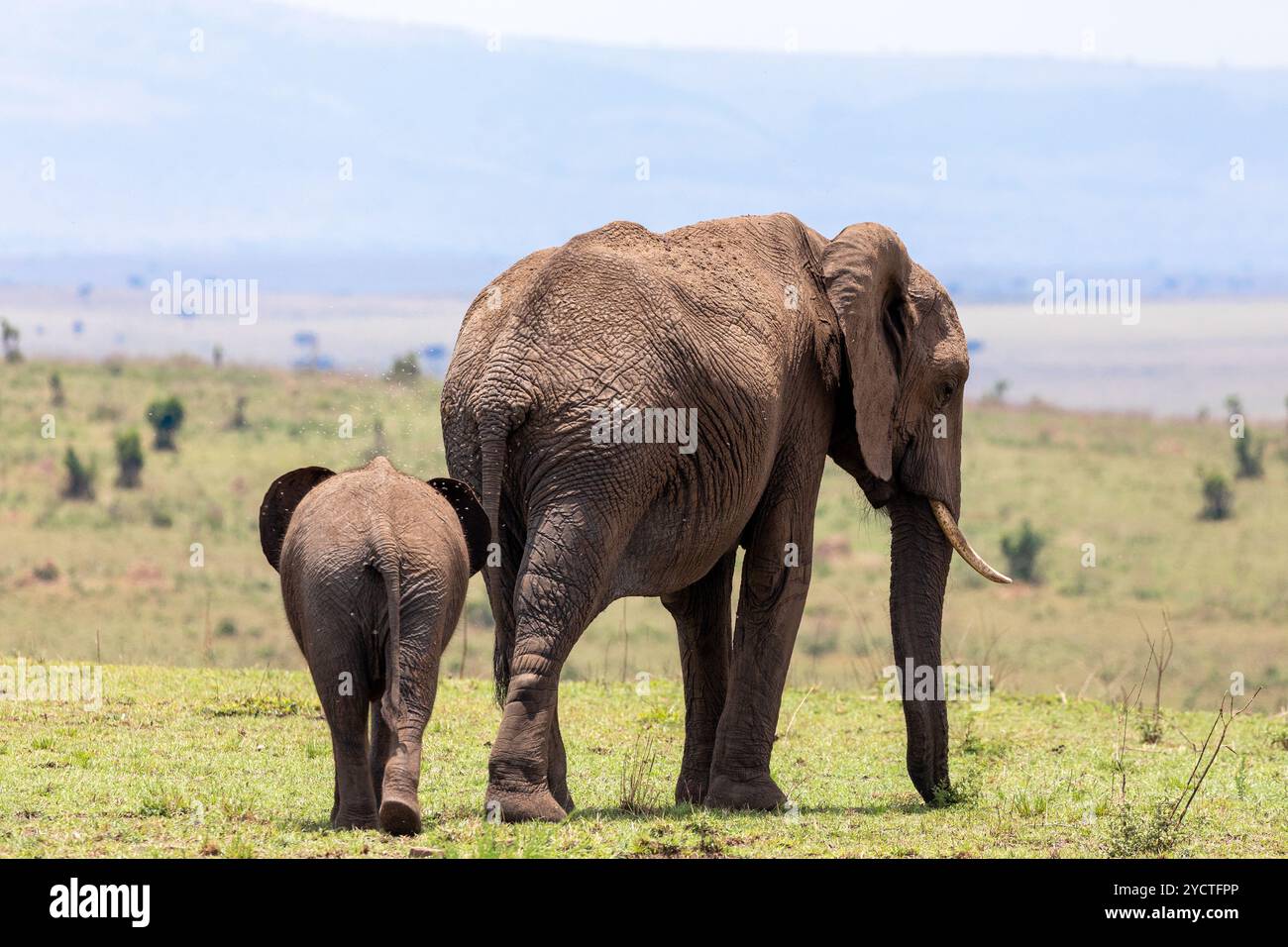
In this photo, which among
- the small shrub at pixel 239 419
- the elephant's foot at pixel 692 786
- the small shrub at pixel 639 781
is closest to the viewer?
the small shrub at pixel 639 781

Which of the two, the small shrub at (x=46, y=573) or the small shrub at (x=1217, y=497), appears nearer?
the small shrub at (x=46, y=573)

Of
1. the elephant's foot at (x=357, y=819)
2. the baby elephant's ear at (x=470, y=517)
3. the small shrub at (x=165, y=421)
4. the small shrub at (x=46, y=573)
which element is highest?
the small shrub at (x=165, y=421)

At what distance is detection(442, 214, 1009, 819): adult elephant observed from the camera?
9219 mm

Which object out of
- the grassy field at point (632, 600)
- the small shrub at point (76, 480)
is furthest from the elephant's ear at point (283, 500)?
the small shrub at point (76, 480)

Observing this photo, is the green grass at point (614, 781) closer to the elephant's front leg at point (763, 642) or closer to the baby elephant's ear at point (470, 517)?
the elephant's front leg at point (763, 642)

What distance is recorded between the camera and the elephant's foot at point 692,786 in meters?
11.3

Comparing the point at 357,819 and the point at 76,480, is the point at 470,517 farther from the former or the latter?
the point at 76,480

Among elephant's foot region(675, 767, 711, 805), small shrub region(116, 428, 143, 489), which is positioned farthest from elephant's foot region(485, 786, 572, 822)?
small shrub region(116, 428, 143, 489)

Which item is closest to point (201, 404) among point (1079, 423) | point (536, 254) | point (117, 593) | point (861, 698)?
point (117, 593)

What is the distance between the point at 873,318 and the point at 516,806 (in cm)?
386

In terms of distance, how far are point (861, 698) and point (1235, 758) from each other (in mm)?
3324

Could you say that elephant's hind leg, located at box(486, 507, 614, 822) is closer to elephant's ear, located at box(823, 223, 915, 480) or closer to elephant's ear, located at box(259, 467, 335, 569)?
elephant's ear, located at box(259, 467, 335, 569)

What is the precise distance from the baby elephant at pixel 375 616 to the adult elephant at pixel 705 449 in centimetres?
59

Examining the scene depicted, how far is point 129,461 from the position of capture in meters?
44.6
